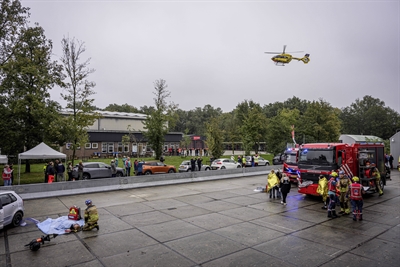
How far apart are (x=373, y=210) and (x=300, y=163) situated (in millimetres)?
4074

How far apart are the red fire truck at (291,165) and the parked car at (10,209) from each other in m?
16.4

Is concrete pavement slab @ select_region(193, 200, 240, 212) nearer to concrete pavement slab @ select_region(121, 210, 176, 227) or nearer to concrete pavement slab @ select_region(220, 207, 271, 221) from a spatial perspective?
concrete pavement slab @ select_region(220, 207, 271, 221)

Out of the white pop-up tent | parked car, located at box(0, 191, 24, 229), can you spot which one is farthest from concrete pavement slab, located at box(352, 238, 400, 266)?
the white pop-up tent

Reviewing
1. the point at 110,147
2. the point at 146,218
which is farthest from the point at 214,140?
the point at 146,218

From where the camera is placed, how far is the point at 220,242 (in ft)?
26.8

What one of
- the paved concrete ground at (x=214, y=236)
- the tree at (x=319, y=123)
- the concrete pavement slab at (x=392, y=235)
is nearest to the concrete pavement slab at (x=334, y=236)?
the paved concrete ground at (x=214, y=236)

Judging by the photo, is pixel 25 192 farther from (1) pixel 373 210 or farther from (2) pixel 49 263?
(1) pixel 373 210

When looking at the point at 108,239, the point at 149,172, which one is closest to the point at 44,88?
the point at 149,172

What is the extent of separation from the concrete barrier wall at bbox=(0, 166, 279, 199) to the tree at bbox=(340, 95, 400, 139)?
71.7 m

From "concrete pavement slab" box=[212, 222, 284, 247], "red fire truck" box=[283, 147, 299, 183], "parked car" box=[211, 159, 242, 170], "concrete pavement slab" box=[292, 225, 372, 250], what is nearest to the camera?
"concrete pavement slab" box=[292, 225, 372, 250]

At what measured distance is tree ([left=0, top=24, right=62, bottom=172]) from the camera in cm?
2119

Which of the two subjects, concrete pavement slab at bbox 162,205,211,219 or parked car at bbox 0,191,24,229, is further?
concrete pavement slab at bbox 162,205,211,219

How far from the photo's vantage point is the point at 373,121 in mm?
77750

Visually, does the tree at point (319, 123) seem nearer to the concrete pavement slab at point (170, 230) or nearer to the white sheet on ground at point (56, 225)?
the concrete pavement slab at point (170, 230)
